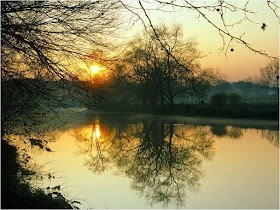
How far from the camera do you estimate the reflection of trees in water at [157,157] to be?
838cm

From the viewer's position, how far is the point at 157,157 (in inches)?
466

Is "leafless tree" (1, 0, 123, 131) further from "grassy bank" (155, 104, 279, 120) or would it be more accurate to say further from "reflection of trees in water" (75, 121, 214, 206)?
"grassy bank" (155, 104, 279, 120)

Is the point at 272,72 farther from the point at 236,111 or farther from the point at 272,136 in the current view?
the point at 236,111

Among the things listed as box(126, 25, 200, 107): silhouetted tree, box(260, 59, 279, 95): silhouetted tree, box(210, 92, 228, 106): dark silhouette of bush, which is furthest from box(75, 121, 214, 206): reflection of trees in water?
box(210, 92, 228, 106): dark silhouette of bush

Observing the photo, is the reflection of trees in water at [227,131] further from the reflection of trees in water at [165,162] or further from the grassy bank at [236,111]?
the grassy bank at [236,111]

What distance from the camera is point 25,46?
4379 mm

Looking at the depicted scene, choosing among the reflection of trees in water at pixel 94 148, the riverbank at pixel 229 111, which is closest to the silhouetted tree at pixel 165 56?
the reflection of trees in water at pixel 94 148

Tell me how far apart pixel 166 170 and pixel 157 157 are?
1.87m

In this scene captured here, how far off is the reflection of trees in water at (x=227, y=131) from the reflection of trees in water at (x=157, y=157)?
652 mm

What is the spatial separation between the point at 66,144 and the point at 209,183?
276 inches

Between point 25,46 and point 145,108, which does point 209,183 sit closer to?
point 25,46

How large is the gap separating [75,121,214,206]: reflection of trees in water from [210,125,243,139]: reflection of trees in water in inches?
25.7

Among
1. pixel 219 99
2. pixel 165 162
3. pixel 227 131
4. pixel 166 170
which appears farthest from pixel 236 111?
pixel 166 170

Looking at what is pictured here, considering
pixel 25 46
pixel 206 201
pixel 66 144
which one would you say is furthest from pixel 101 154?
pixel 25 46
